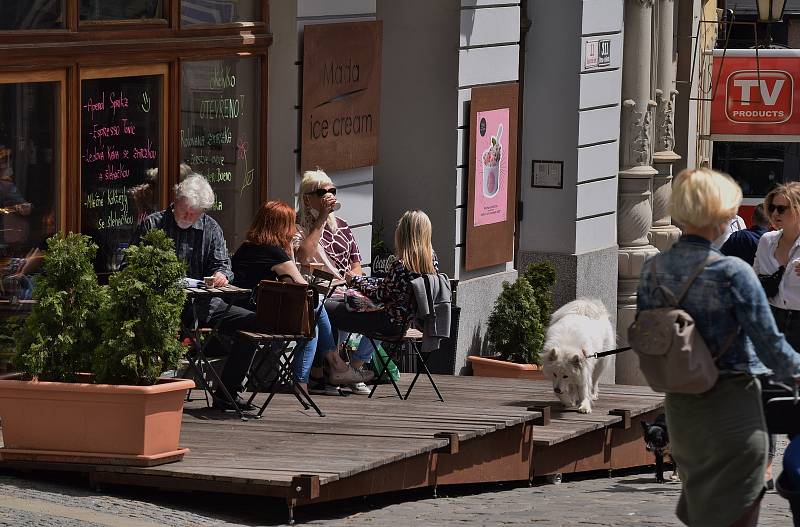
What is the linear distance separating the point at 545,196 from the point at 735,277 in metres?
11.2

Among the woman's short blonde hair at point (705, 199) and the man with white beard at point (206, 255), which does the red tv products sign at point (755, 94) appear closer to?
the man with white beard at point (206, 255)

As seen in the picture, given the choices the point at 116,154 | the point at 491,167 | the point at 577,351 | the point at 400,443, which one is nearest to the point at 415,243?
the point at 577,351

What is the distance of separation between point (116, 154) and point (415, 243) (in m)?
2.04

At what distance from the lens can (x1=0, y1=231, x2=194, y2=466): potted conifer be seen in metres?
8.43

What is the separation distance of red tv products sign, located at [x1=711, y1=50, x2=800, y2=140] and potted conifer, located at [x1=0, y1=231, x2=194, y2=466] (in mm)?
15477

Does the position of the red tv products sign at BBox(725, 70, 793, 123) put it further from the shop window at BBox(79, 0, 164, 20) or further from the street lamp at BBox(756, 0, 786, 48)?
the shop window at BBox(79, 0, 164, 20)

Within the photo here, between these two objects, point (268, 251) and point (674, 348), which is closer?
point (674, 348)

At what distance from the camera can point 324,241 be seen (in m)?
11.9

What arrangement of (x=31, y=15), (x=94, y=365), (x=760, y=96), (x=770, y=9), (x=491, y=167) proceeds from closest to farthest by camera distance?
(x=94, y=365), (x=31, y=15), (x=491, y=167), (x=770, y=9), (x=760, y=96)

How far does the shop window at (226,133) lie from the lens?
11.8 metres

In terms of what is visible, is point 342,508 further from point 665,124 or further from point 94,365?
point 665,124

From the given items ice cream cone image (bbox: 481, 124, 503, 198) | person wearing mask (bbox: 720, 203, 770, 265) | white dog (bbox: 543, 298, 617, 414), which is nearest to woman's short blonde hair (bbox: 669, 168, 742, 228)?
person wearing mask (bbox: 720, 203, 770, 265)

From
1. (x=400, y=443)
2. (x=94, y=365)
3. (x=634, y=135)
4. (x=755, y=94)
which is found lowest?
(x=400, y=443)

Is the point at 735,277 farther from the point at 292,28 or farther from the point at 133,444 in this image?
the point at 292,28
